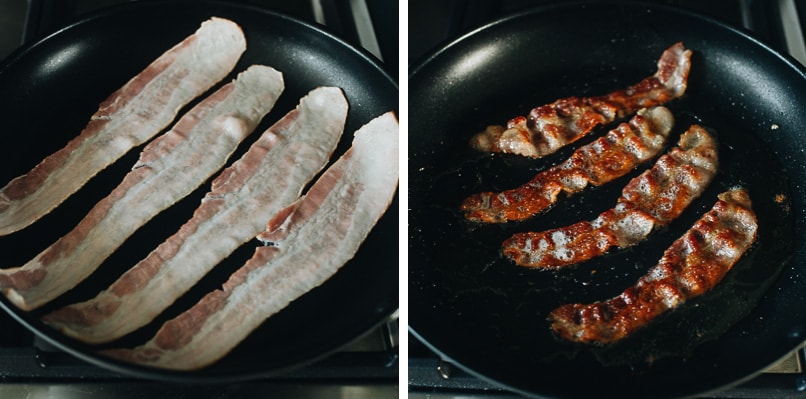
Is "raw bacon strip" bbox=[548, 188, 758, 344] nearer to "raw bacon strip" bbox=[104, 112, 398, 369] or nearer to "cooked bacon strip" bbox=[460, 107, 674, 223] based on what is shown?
"cooked bacon strip" bbox=[460, 107, 674, 223]

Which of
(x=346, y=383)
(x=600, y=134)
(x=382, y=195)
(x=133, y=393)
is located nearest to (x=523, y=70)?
(x=600, y=134)

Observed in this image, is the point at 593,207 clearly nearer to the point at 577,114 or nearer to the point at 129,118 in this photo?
the point at 577,114

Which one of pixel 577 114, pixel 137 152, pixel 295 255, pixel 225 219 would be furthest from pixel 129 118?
pixel 577 114

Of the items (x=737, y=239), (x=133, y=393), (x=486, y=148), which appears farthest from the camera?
(x=486, y=148)

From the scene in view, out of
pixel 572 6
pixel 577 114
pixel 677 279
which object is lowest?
pixel 677 279

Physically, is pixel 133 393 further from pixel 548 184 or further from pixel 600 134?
pixel 600 134

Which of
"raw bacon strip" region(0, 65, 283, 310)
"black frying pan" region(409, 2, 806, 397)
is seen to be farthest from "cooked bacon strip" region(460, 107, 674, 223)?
"raw bacon strip" region(0, 65, 283, 310)
